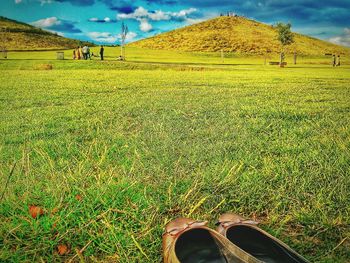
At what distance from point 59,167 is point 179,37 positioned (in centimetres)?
10324

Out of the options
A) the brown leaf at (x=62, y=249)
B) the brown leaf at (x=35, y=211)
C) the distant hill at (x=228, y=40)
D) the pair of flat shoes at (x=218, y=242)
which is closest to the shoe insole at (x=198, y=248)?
the pair of flat shoes at (x=218, y=242)

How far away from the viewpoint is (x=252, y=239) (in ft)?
6.00

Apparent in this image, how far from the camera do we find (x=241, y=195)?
2.56 m

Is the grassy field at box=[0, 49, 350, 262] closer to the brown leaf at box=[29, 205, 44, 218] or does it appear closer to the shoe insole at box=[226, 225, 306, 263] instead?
the brown leaf at box=[29, 205, 44, 218]

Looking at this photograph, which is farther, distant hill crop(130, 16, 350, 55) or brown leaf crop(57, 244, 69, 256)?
distant hill crop(130, 16, 350, 55)

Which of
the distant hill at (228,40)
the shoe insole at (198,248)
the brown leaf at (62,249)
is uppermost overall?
the distant hill at (228,40)

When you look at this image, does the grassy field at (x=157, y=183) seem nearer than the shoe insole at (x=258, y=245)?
No

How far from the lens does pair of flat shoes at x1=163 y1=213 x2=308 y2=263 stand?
1695 mm

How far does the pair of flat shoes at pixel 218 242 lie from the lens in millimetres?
1695

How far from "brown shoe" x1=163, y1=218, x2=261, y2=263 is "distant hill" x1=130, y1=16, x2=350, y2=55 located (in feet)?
272

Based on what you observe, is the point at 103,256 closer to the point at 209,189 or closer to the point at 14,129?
the point at 209,189

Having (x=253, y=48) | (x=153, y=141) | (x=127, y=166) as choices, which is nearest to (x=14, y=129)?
(x=153, y=141)

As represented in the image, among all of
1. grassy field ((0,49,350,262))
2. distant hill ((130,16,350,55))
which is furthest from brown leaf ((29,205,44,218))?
distant hill ((130,16,350,55))

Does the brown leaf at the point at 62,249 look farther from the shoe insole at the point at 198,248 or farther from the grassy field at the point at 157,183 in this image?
the shoe insole at the point at 198,248
